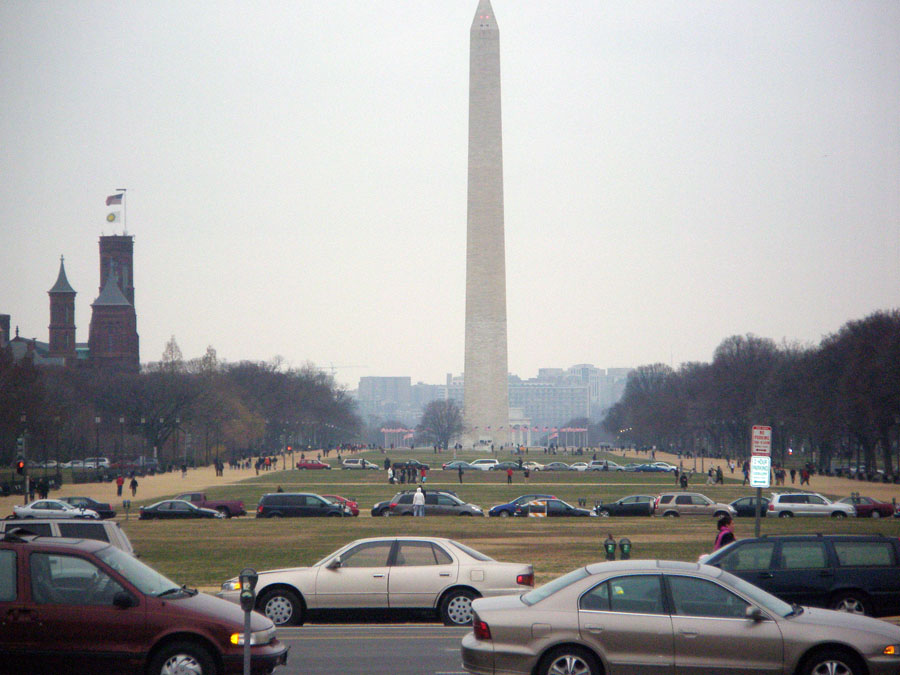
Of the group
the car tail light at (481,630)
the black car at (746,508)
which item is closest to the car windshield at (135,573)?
the car tail light at (481,630)

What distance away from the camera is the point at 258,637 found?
A: 11.1 meters

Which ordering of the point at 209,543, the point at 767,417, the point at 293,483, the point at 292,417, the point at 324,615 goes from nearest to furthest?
the point at 324,615, the point at 209,543, the point at 293,483, the point at 767,417, the point at 292,417

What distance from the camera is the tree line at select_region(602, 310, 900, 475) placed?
2670 inches

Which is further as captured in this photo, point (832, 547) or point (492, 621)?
point (832, 547)

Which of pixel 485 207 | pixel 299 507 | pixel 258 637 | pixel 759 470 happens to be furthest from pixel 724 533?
pixel 485 207

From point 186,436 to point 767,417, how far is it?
172 ft

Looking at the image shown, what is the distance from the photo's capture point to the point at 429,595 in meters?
15.9

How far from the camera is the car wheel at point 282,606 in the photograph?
1580 centimetres

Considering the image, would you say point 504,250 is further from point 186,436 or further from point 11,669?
point 11,669

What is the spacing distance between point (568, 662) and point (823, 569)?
624cm

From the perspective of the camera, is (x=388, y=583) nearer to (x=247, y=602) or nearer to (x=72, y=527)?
(x=247, y=602)

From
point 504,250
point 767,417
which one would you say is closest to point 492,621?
point 767,417

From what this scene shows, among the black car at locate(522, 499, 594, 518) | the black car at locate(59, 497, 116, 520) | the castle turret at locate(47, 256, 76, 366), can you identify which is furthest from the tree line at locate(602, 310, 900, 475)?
the castle turret at locate(47, 256, 76, 366)

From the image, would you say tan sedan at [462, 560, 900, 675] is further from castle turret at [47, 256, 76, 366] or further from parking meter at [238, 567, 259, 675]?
castle turret at [47, 256, 76, 366]
